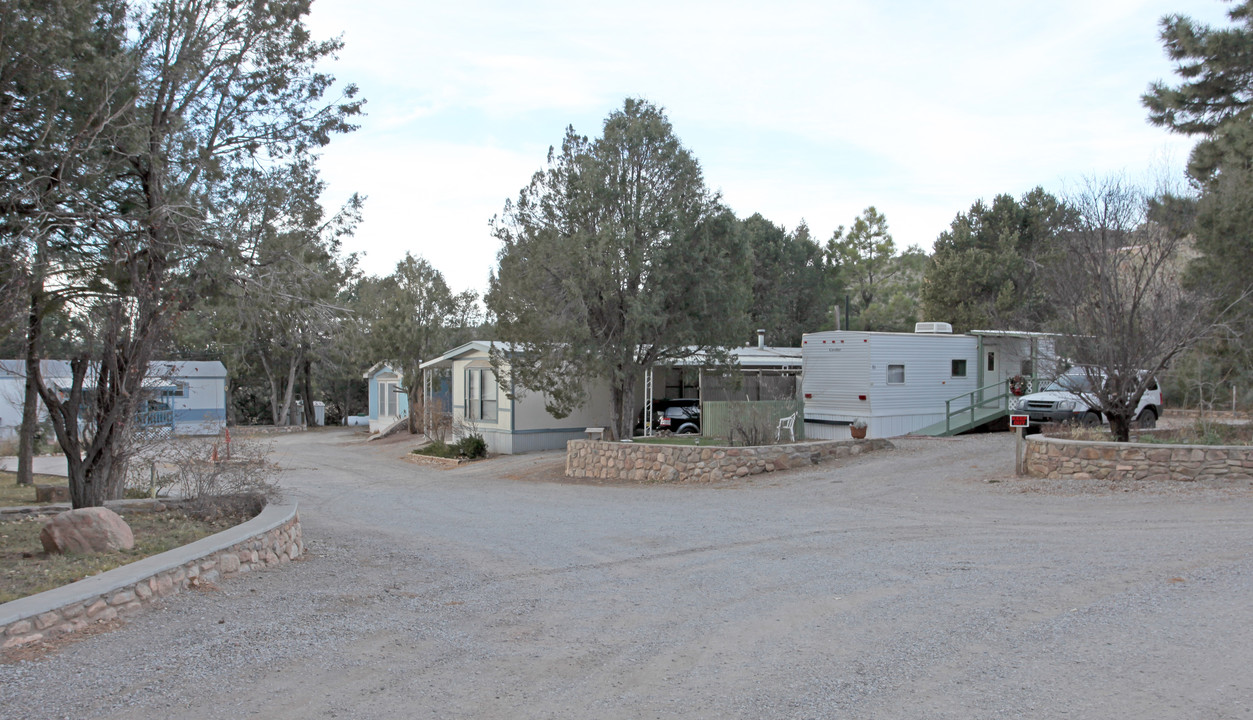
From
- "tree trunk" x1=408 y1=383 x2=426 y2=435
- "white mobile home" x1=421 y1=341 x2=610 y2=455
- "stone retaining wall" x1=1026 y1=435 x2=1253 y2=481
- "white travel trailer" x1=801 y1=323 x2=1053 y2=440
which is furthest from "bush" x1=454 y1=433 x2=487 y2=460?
"stone retaining wall" x1=1026 y1=435 x2=1253 y2=481

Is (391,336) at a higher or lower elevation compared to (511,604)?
higher

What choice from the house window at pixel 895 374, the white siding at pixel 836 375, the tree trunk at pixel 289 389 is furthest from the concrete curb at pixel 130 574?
the tree trunk at pixel 289 389

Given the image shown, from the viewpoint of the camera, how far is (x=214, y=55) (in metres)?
9.86

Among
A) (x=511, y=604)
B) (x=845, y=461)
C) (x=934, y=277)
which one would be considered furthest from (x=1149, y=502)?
(x=934, y=277)

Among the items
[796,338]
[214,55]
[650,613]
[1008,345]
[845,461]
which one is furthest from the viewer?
[796,338]

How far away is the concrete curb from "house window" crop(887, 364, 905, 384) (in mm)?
14363

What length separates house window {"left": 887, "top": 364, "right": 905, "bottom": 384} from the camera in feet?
62.4

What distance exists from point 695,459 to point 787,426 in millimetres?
2872

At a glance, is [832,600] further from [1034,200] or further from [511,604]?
[1034,200]

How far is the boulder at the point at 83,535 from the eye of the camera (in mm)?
6930

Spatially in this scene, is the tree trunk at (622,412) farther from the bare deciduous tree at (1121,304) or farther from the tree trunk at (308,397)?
the tree trunk at (308,397)

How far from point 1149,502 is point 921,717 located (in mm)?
7821

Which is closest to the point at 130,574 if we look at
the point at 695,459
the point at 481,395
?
the point at 695,459

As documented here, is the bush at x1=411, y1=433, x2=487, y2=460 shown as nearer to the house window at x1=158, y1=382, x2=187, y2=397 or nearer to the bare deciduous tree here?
the house window at x1=158, y1=382, x2=187, y2=397
